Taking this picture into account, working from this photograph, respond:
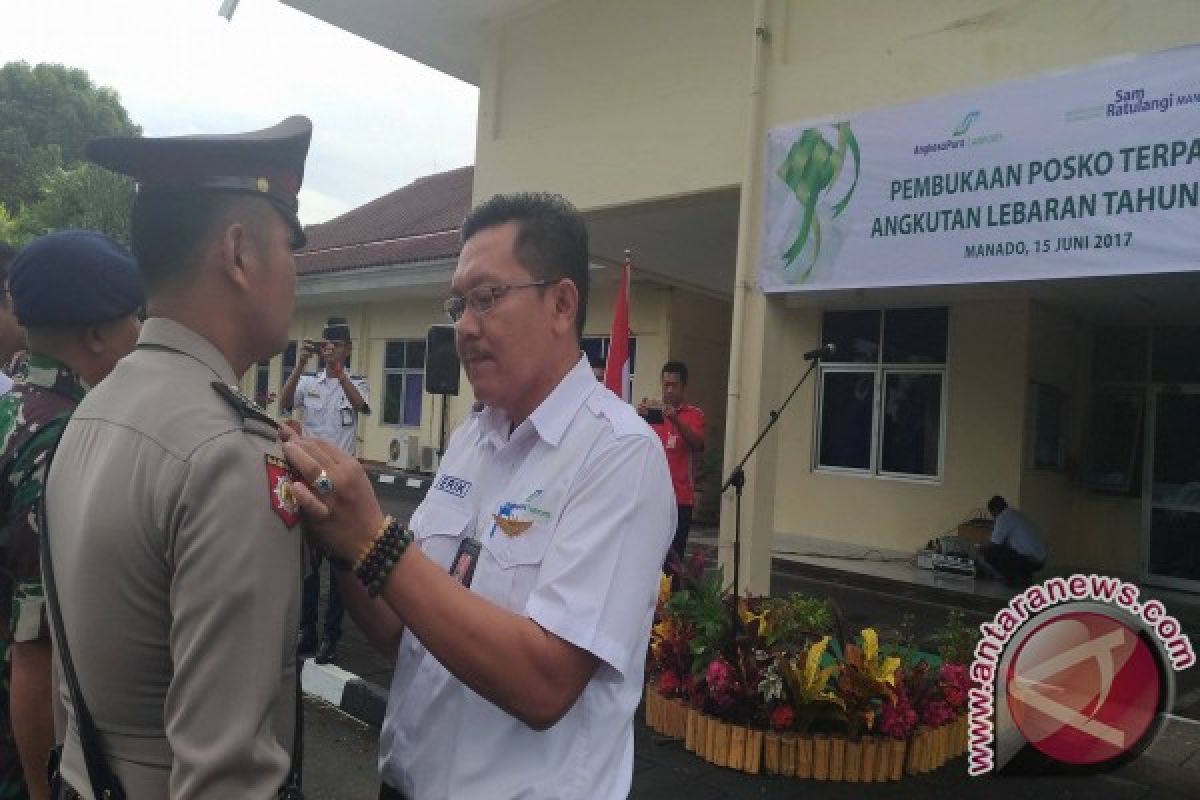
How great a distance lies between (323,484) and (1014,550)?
7.86 metres

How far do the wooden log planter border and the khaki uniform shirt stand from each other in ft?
9.66

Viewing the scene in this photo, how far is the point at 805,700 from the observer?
3.51 meters

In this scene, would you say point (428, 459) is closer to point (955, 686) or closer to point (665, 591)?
point (665, 591)

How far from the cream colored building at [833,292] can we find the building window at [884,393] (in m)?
0.04

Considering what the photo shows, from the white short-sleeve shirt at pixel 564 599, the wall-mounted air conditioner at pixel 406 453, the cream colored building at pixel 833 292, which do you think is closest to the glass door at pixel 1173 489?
the cream colored building at pixel 833 292

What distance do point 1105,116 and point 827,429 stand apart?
20.3 ft

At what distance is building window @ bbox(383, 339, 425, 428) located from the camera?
15.0 meters

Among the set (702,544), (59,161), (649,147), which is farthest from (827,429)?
(59,161)

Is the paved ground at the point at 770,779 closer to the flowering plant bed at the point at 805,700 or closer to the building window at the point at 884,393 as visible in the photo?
the flowering plant bed at the point at 805,700

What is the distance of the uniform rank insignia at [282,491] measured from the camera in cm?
100

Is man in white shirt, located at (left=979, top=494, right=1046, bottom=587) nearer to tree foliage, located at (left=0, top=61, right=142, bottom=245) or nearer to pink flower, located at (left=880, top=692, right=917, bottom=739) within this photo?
pink flower, located at (left=880, top=692, right=917, bottom=739)

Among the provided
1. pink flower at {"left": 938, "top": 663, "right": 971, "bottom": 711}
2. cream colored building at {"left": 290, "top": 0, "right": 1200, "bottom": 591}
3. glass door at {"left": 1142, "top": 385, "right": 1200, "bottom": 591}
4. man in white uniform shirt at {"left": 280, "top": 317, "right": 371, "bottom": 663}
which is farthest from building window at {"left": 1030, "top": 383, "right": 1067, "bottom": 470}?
man in white uniform shirt at {"left": 280, "top": 317, "right": 371, "bottom": 663}

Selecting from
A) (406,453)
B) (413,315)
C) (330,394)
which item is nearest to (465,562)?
(330,394)

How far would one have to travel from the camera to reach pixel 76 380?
5.84 ft
